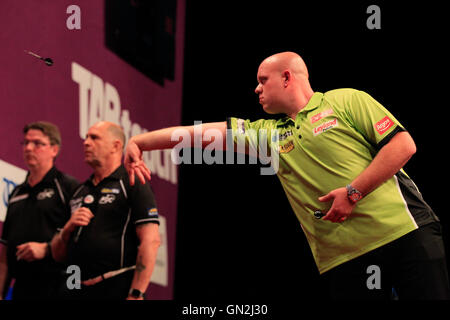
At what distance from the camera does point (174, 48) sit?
499cm

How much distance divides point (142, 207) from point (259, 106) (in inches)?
69.7

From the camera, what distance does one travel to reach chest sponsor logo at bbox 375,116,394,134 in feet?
6.79

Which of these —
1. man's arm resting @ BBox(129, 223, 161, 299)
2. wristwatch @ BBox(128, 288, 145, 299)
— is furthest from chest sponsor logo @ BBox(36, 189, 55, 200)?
wristwatch @ BBox(128, 288, 145, 299)

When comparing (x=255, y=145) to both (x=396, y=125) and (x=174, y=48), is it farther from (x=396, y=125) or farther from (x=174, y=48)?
(x=174, y=48)

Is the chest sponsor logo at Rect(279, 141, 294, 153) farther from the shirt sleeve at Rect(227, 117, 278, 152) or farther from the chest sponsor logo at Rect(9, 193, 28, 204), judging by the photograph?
the chest sponsor logo at Rect(9, 193, 28, 204)

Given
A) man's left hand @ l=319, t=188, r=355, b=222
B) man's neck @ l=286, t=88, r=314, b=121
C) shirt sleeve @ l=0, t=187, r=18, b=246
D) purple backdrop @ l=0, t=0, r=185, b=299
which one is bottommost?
man's left hand @ l=319, t=188, r=355, b=222

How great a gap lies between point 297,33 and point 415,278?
2.60 meters

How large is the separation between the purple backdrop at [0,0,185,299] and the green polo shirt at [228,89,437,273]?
1.70 metres

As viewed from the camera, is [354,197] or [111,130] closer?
[354,197]

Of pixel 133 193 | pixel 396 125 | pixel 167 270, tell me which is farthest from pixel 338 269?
pixel 167 270

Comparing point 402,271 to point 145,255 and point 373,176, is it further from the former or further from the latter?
point 145,255

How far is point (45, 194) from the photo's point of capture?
3.22 m

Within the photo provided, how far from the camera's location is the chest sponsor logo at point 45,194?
10.5 ft

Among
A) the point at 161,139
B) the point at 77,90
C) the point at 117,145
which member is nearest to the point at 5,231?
the point at 117,145
